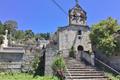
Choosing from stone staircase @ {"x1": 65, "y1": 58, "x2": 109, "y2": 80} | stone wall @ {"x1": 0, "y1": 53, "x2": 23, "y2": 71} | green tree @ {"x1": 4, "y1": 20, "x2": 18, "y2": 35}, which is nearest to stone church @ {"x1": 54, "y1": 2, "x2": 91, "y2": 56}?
stone staircase @ {"x1": 65, "y1": 58, "x2": 109, "y2": 80}

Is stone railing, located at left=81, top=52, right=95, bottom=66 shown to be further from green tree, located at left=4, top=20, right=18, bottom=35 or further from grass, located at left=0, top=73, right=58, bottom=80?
green tree, located at left=4, top=20, right=18, bottom=35

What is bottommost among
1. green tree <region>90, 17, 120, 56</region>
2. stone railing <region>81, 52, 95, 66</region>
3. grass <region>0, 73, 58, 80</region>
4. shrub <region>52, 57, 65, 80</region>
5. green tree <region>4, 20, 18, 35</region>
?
grass <region>0, 73, 58, 80</region>

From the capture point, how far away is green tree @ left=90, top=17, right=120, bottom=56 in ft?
72.5

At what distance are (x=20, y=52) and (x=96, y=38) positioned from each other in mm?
8326

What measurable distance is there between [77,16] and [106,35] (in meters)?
10.6

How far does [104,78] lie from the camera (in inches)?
655

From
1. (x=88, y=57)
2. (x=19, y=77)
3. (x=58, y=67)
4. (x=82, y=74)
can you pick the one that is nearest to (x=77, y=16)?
(x=88, y=57)

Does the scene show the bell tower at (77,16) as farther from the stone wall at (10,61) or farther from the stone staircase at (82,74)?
the stone wall at (10,61)

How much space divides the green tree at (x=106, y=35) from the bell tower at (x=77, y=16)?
26.3 feet

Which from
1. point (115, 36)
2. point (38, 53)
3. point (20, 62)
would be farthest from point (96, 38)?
point (20, 62)

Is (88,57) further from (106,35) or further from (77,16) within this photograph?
(77,16)

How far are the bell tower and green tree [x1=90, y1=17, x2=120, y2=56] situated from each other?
8004 mm

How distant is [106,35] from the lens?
Result: 23047 mm

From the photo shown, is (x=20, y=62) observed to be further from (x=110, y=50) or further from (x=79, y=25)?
(x=79, y=25)
